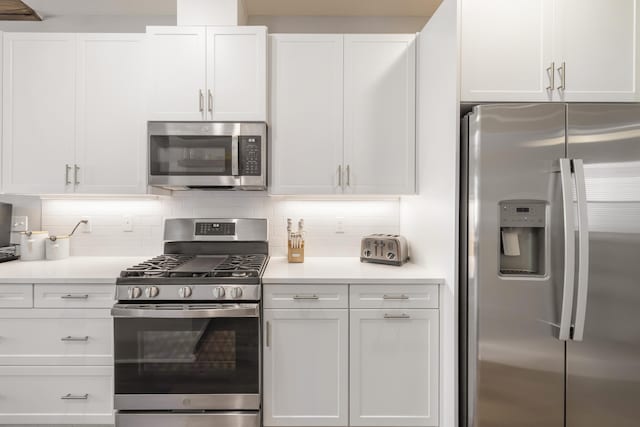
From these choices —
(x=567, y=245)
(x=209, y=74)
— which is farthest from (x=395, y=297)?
(x=209, y=74)

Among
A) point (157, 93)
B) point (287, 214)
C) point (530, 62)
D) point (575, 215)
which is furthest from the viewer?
point (287, 214)

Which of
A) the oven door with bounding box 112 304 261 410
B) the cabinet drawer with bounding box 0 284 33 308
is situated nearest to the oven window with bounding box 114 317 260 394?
the oven door with bounding box 112 304 261 410

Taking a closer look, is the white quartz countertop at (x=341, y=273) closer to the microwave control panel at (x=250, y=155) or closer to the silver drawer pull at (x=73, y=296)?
the microwave control panel at (x=250, y=155)

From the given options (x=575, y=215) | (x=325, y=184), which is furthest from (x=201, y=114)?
(x=575, y=215)

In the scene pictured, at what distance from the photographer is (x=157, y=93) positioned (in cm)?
234

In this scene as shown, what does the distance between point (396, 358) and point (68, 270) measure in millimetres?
1974

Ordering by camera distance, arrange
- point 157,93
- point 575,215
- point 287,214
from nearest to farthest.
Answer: point 575,215, point 157,93, point 287,214

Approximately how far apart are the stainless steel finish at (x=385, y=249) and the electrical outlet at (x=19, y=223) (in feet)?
7.88

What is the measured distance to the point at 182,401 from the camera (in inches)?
77.5

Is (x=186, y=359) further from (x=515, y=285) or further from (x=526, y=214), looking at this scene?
(x=526, y=214)

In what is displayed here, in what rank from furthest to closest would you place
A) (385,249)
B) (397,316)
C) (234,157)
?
1. (385,249)
2. (234,157)
3. (397,316)

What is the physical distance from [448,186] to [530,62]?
754 millimetres

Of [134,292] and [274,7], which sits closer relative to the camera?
[134,292]

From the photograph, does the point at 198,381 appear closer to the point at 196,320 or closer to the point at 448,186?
the point at 196,320
